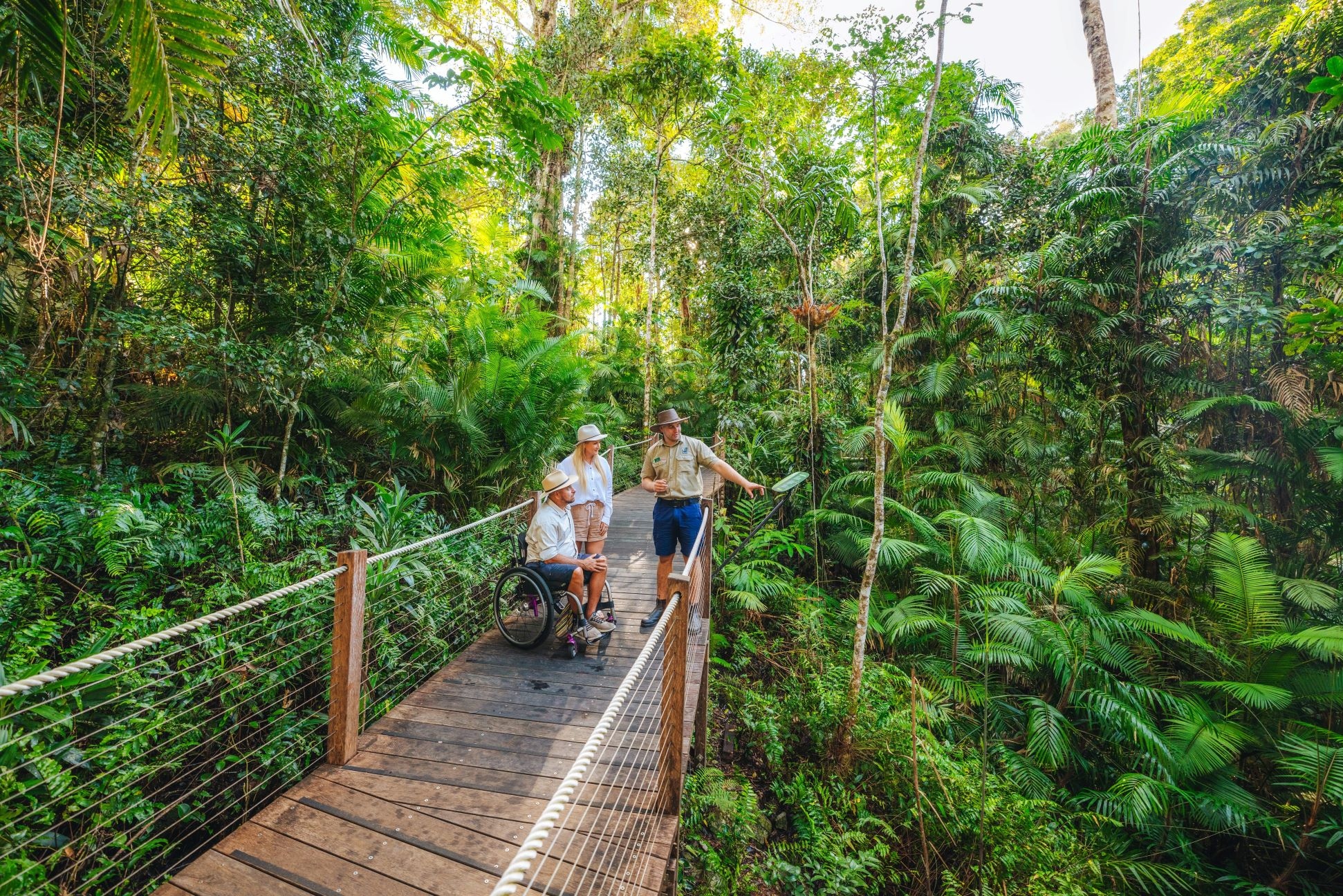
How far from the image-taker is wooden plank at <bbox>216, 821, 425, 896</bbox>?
6.29ft

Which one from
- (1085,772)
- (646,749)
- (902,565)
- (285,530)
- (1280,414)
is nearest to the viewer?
(646,749)

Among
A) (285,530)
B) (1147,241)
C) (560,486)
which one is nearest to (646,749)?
(560,486)

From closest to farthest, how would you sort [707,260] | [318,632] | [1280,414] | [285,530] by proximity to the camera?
[318,632] < [285,530] < [1280,414] < [707,260]

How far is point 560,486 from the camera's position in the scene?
11.2ft

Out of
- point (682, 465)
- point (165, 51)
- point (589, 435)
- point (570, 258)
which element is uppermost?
point (570, 258)

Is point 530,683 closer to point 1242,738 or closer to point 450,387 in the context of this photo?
point 450,387

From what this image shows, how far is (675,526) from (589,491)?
2.41 ft

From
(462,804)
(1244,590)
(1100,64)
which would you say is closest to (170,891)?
(462,804)

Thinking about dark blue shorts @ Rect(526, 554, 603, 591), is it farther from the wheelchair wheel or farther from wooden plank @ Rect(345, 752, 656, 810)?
wooden plank @ Rect(345, 752, 656, 810)

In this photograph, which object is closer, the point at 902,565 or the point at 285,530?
the point at 285,530

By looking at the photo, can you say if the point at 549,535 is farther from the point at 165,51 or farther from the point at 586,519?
the point at 165,51

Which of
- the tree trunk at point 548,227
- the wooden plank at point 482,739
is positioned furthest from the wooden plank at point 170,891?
the tree trunk at point 548,227

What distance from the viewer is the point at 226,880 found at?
6.31 ft

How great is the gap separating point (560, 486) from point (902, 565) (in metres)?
4.18
